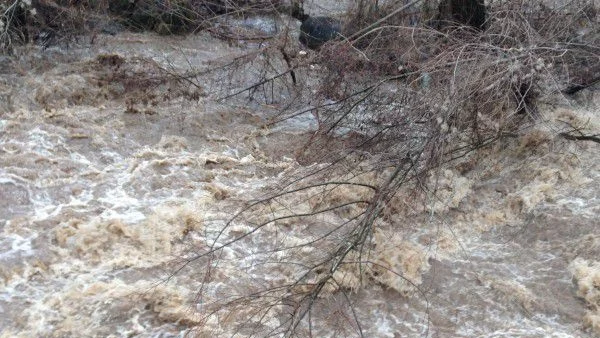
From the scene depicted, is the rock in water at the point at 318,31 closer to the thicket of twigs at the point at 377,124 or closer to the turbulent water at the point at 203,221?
the thicket of twigs at the point at 377,124

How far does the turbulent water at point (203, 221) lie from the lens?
564 centimetres

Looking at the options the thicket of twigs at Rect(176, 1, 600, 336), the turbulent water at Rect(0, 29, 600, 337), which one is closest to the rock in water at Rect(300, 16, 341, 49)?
the thicket of twigs at Rect(176, 1, 600, 336)

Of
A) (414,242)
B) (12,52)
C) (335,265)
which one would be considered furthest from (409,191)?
(12,52)

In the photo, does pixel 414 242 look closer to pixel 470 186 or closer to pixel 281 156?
pixel 470 186

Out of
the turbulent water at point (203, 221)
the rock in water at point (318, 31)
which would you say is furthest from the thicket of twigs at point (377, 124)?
the rock in water at point (318, 31)

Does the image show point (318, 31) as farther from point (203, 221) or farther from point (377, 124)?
point (203, 221)

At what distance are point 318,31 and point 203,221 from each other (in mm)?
4709

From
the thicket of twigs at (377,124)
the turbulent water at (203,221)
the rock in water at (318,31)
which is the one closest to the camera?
the turbulent water at (203,221)

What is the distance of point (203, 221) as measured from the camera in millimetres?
6656

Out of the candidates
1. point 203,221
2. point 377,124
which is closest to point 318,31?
point 377,124

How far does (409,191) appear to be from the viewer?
6.52 metres

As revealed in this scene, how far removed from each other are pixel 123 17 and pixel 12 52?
1.97m

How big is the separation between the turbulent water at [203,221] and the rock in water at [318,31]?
1.69 metres

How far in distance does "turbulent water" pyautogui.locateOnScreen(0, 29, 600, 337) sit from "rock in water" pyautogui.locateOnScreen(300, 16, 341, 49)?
1694 mm
